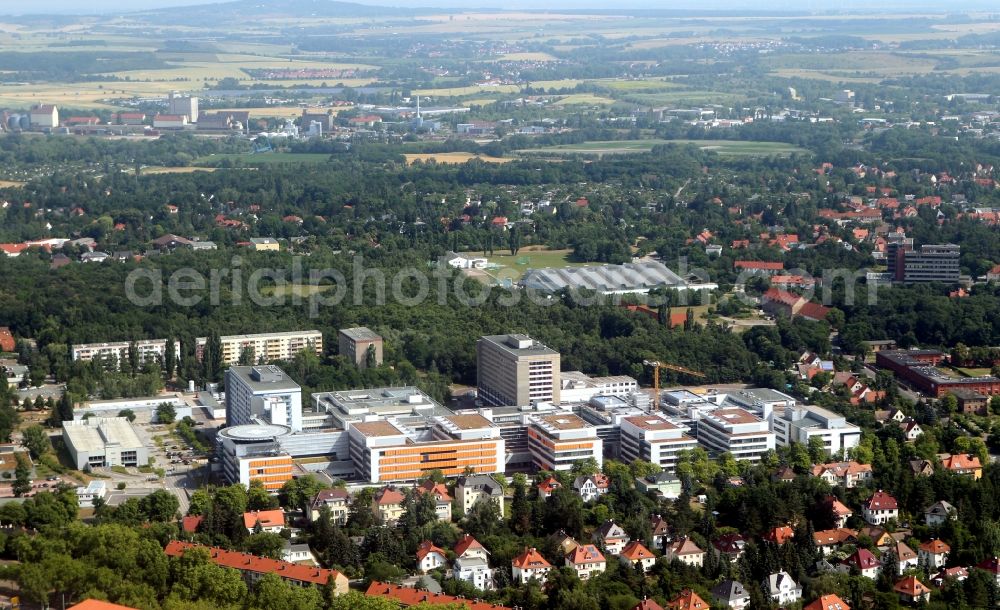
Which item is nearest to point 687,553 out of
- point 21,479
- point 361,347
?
point 21,479

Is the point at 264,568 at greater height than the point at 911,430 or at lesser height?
greater

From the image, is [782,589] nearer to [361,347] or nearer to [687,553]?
[687,553]

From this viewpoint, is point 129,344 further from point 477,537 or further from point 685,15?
point 685,15

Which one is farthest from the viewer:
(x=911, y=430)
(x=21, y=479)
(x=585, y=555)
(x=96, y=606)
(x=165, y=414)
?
(x=165, y=414)

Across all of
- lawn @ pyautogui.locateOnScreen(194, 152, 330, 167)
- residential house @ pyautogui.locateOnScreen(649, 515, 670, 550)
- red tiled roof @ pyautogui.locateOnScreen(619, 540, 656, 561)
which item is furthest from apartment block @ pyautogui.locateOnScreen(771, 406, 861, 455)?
lawn @ pyautogui.locateOnScreen(194, 152, 330, 167)

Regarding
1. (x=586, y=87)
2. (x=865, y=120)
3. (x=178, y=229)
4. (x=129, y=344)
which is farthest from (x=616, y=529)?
(x=586, y=87)

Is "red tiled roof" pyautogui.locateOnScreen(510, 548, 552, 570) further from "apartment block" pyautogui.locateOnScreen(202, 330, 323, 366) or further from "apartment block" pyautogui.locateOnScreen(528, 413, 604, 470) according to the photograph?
"apartment block" pyautogui.locateOnScreen(202, 330, 323, 366)
